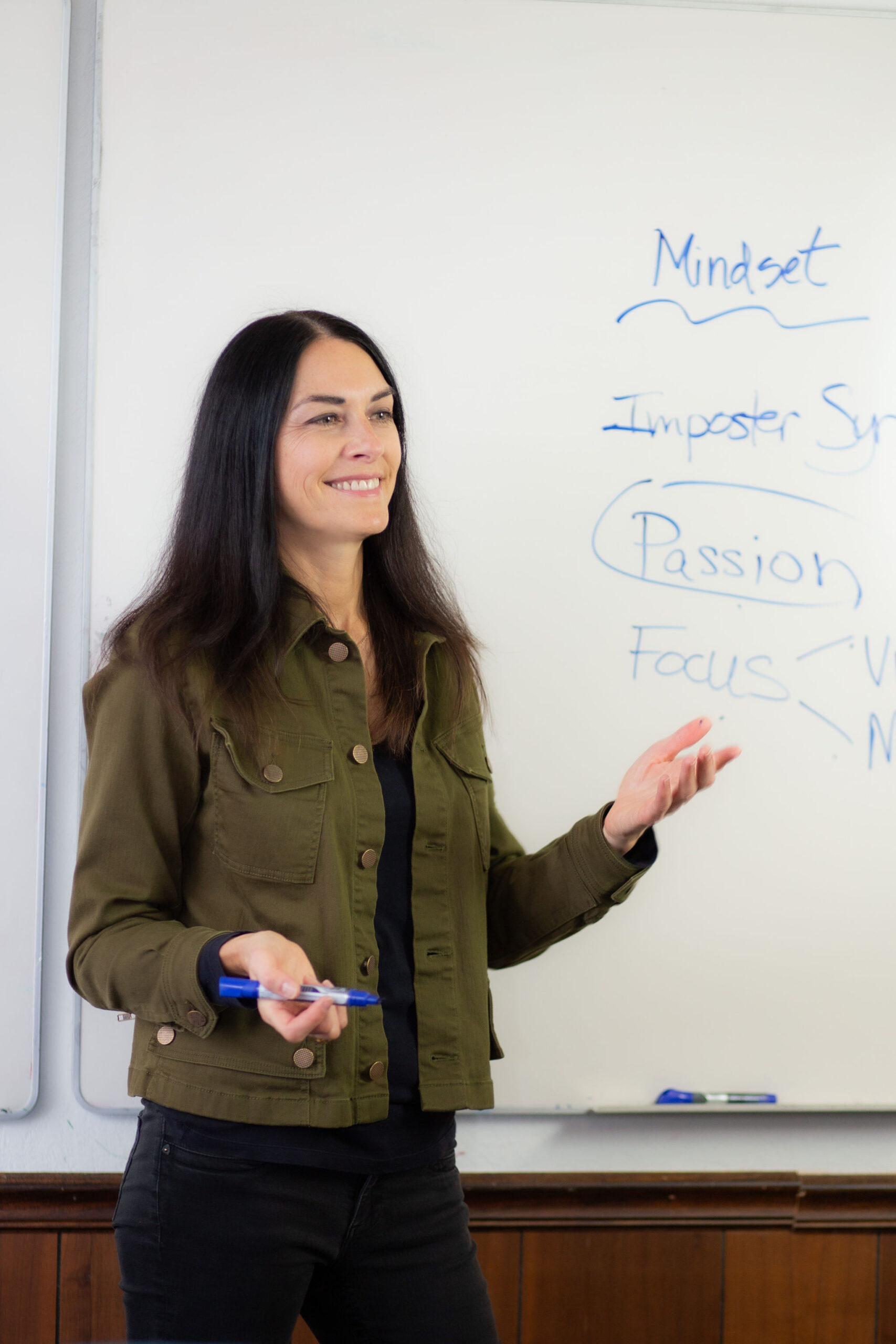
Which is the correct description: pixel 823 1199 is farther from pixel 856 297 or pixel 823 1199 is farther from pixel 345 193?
pixel 345 193

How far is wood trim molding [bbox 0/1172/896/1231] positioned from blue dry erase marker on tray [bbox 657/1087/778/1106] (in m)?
0.11

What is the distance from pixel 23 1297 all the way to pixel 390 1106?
0.86 metres

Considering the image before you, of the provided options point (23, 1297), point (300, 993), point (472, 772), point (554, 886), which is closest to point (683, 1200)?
point (554, 886)

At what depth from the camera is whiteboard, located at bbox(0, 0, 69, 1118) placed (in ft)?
4.90

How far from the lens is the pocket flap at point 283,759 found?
3.33 feet

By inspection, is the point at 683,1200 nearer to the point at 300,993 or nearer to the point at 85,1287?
the point at 85,1287

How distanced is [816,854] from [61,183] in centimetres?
141

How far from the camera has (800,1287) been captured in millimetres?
1578

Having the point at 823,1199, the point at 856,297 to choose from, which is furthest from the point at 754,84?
the point at 823,1199

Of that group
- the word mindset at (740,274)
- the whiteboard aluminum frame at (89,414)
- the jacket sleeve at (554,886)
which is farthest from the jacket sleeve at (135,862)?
the word mindset at (740,274)

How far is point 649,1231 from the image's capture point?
156cm

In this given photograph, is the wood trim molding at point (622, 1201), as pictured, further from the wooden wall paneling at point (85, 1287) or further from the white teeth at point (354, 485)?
the white teeth at point (354, 485)

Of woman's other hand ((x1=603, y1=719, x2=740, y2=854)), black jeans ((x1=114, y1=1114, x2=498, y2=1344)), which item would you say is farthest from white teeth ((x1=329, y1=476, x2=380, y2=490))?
black jeans ((x1=114, y1=1114, x2=498, y2=1344))

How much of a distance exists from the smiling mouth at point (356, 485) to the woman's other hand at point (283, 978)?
461 millimetres
